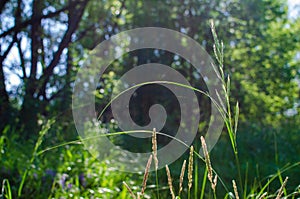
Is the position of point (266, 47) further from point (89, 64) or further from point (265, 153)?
point (89, 64)

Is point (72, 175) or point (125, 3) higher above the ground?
point (125, 3)

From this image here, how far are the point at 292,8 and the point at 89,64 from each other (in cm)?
540

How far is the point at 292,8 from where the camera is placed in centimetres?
832

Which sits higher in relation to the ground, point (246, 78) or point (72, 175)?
point (246, 78)

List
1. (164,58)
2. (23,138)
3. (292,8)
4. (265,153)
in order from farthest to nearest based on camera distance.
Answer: (292,8) → (164,58) → (265,153) → (23,138)

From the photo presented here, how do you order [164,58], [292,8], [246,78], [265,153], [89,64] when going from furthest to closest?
[292,8]
[246,78]
[164,58]
[89,64]
[265,153]

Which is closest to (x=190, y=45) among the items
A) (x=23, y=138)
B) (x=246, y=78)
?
(x=246, y=78)

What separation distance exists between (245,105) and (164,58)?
1.41 m

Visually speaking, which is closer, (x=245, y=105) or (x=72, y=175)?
(x=72, y=175)

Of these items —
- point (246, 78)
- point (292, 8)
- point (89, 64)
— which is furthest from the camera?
point (292, 8)

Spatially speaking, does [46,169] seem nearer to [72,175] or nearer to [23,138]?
[72,175]

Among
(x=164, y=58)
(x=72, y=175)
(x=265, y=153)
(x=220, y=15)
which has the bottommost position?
(x=265, y=153)

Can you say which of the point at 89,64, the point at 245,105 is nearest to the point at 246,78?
the point at 245,105

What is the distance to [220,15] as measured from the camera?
18.1 ft
